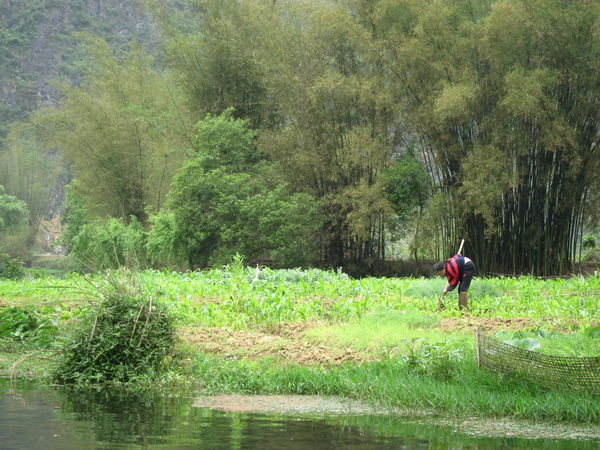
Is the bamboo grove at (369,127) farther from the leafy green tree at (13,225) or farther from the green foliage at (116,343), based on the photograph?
the leafy green tree at (13,225)

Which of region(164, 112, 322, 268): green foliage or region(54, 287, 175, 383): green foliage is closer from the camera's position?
region(54, 287, 175, 383): green foliage

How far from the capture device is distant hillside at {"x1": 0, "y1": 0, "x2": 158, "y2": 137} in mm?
69625

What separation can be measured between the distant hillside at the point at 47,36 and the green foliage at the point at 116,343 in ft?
209

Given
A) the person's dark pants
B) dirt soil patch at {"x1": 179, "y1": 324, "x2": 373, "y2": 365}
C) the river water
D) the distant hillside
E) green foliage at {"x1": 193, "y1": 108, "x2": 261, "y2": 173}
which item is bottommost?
the river water

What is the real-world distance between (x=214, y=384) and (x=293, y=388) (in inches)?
34.1

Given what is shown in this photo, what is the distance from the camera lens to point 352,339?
30.7 feet

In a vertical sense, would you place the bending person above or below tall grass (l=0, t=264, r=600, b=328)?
above

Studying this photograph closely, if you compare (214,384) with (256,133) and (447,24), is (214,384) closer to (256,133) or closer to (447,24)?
(447,24)

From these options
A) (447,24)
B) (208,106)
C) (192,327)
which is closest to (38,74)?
(208,106)

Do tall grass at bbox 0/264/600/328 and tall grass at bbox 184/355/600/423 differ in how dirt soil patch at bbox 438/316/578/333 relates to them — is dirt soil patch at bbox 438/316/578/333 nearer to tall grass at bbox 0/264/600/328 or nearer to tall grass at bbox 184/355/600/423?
tall grass at bbox 0/264/600/328

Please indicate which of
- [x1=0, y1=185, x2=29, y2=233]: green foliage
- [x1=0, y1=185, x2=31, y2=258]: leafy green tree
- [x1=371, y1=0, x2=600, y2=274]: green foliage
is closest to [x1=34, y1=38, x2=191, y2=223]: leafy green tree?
[x1=371, y1=0, x2=600, y2=274]: green foliage

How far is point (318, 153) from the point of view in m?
27.2

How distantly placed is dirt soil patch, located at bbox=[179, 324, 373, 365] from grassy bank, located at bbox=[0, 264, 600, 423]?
0.05 feet

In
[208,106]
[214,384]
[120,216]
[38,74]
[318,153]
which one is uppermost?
[38,74]
